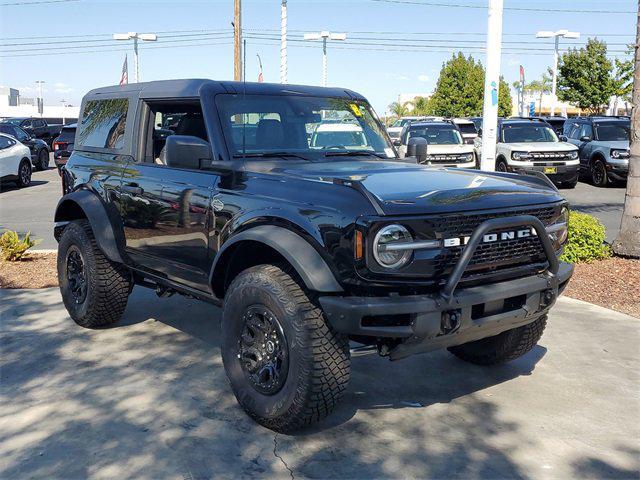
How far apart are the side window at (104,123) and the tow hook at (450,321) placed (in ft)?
10.4

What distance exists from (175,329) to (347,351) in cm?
262

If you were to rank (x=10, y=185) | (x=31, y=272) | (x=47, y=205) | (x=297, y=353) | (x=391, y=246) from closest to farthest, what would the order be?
(x=391, y=246) → (x=297, y=353) → (x=31, y=272) → (x=47, y=205) → (x=10, y=185)

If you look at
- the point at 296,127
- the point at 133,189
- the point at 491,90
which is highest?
the point at 491,90

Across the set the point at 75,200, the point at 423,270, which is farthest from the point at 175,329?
the point at 423,270

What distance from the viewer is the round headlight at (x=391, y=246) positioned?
3.46 metres

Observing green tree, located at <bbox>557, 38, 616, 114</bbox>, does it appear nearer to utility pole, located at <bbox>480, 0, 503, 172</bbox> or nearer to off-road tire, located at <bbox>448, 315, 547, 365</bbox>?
utility pole, located at <bbox>480, 0, 503, 172</bbox>

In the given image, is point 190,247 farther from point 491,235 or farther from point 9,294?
point 9,294

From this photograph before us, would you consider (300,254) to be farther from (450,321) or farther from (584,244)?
(584,244)

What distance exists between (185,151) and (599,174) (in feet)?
53.5

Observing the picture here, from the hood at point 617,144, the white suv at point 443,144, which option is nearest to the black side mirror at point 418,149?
the white suv at point 443,144

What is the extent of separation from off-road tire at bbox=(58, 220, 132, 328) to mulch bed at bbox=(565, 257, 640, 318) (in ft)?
14.8

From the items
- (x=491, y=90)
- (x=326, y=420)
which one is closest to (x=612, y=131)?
(x=491, y=90)

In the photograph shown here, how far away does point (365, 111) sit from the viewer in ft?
18.4

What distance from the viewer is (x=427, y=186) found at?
3949 mm
